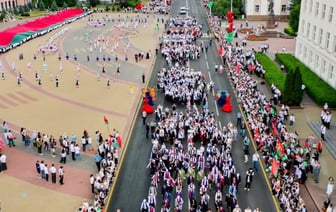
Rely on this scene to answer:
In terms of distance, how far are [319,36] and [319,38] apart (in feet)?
0.66

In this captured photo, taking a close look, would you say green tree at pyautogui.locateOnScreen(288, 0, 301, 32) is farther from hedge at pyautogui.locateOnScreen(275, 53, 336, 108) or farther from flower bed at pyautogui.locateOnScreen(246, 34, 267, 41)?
hedge at pyautogui.locateOnScreen(275, 53, 336, 108)

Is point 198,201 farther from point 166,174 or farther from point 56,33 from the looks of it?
point 56,33

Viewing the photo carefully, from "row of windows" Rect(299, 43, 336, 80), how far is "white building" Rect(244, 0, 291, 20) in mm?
37818

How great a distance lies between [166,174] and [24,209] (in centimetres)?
787

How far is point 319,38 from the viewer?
44.9m

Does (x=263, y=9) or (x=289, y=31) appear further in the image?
(x=263, y=9)

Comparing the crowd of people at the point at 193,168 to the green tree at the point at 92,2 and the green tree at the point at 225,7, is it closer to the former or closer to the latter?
the green tree at the point at 225,7

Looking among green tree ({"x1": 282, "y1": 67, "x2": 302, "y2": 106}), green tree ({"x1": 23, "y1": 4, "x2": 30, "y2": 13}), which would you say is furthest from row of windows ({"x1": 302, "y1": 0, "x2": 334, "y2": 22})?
green tree ({"x1": 23, "y1": 4, "x2": 30, "y2": 13})

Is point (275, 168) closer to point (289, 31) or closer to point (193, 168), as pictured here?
point (193, 168)

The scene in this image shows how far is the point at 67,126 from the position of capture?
3488 cm

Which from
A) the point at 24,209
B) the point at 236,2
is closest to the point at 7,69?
the point at 24,209

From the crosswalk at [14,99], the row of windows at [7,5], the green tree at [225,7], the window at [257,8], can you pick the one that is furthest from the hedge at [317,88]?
the row of windows at [7,5]

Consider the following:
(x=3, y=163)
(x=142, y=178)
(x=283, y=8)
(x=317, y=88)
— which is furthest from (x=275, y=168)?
→ (x=283, y=8)

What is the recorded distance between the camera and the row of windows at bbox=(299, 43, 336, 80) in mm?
41781
